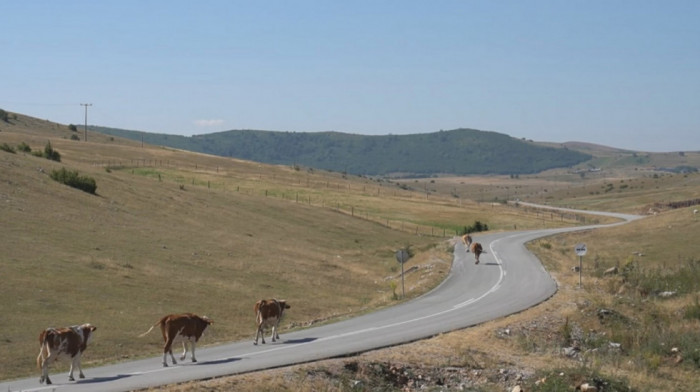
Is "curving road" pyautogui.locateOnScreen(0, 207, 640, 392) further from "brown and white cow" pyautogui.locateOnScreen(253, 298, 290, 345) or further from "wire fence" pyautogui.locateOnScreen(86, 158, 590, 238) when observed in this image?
"wire fence" pyautogui.locateOnScreen(86, 158, 590, 238)

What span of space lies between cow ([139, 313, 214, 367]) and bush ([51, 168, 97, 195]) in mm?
39442

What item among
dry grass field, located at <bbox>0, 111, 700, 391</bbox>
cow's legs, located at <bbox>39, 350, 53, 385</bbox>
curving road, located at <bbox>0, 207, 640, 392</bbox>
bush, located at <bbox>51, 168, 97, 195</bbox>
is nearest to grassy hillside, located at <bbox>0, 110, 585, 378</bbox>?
dry grass field, located at <bbox>0, 111, 700, 391</bbox>

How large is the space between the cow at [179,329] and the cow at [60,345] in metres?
1.91

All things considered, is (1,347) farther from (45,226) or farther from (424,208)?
(424,208)

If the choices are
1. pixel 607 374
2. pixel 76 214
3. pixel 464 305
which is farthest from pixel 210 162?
pixel 607 374

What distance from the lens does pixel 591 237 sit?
70.0 meters

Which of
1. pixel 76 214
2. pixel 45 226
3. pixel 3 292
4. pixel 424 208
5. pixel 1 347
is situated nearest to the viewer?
pixel 1 347

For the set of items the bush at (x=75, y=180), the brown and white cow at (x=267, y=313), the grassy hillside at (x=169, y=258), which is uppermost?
the bush at (x=75, y=180)

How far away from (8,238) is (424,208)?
69.7m

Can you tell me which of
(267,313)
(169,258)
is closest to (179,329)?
(267,313)

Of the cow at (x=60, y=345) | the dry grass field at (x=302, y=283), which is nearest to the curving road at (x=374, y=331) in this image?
the cow at (x=60, y=345)

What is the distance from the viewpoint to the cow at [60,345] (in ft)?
61.2

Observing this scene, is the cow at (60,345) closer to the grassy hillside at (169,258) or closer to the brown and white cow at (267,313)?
the grassy hillside at (169,258)

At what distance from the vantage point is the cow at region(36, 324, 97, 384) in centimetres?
1866
